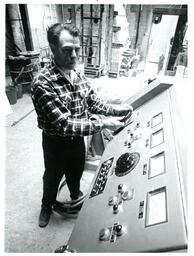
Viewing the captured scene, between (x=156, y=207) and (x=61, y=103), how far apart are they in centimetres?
71

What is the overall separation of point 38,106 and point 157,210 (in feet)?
2.72

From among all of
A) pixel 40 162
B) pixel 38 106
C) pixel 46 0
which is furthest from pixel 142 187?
pixel 40 162

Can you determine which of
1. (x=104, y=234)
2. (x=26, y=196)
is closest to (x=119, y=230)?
(x=104, y=234)

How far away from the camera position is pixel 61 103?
109 cm

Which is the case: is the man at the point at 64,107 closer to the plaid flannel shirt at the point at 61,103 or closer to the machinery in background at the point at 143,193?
the plaid flannel shirt at the point at 61,103

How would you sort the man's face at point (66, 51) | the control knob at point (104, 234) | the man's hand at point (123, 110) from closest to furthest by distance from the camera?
the control knob at point (104, 234), the man's face at point (66, 51), the man's hand at point (123, 110)

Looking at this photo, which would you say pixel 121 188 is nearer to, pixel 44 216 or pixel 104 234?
pixel 104 234

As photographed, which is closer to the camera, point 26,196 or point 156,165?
point 156,165

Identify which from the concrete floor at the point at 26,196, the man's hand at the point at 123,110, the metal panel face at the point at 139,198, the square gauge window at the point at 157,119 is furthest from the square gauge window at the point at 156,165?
the concrete floor at the point at 26,196

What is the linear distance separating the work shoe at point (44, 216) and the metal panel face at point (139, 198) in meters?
0.89

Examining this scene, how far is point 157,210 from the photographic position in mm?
640

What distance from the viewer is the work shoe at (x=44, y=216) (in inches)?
66.5

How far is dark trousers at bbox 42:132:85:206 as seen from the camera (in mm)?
1360

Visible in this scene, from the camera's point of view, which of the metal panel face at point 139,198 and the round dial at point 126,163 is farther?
the round dial at point 126,163
